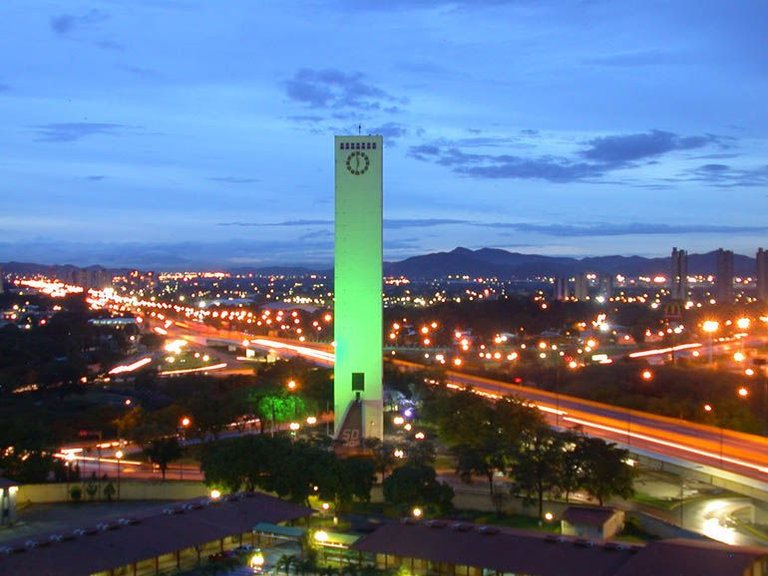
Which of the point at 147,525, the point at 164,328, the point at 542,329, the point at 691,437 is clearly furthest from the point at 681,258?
the point at 147,525

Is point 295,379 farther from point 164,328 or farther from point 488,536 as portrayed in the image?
point 164,328

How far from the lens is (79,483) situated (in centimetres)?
1417

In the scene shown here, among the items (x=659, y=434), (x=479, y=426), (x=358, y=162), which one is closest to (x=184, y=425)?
(x=479, y=426)

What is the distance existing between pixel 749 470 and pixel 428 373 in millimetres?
10340

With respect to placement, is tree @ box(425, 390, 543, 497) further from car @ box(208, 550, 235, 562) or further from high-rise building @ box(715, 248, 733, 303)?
high-rise building @ box(715, 248, 733, 303)

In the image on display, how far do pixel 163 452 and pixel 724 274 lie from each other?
6222 centimetres

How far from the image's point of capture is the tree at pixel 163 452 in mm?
15148

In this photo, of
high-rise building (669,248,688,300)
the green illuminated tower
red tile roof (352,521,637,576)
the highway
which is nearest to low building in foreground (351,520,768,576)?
red tile roof (352,521,637,576)

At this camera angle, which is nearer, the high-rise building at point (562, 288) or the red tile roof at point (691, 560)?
the red tile roof at point (691, 560)

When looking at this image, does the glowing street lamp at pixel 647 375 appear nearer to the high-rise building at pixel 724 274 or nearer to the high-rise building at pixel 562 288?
the high-rise building at pixel 724 274

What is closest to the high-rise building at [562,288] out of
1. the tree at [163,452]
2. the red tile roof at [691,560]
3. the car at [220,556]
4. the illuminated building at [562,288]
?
the illuminated building at [562,288]

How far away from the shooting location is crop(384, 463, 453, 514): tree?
39.7 ft

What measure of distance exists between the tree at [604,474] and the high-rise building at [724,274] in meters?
58.8

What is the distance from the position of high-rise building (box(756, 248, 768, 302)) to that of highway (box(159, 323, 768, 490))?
43.8 metres
